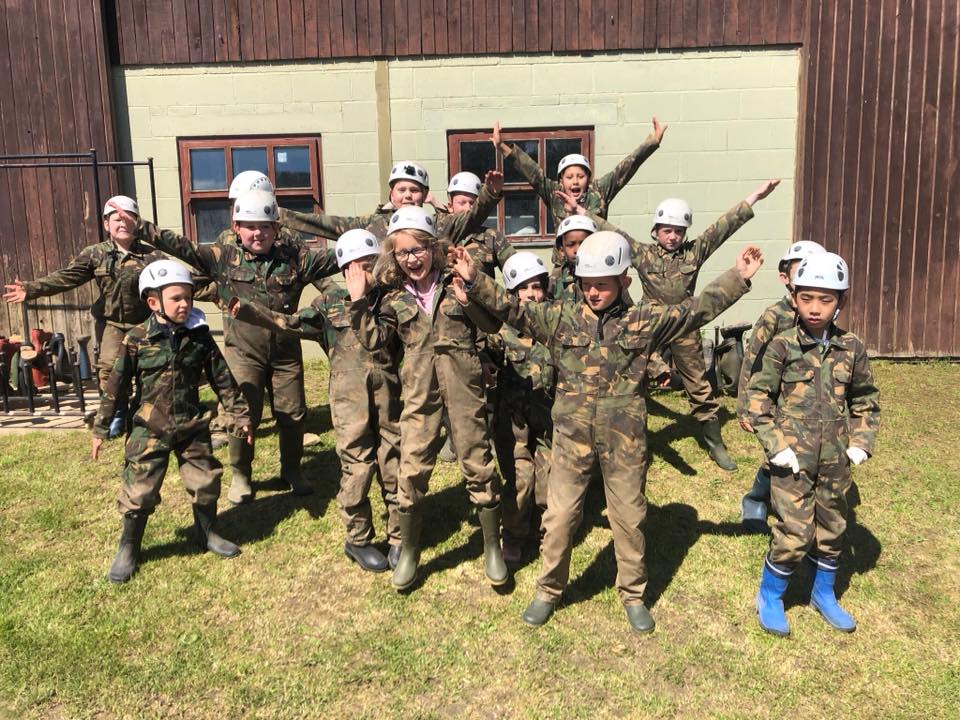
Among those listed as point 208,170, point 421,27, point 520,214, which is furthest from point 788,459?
point 208,170

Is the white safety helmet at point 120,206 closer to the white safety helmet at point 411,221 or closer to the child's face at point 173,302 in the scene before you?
the child's face at point 173,302

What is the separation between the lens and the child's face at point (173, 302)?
15.4 feet

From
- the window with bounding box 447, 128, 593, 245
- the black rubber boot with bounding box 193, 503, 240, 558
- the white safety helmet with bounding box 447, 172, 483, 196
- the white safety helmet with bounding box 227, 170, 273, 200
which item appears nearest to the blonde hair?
the black rubber boot with bounding box 193, 503, 240, 558

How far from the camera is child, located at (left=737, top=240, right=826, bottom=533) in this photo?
4.40m

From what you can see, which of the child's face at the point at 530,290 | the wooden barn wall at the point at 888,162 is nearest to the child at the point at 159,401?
the child's face at the point at 530,290

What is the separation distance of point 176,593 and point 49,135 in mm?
7995

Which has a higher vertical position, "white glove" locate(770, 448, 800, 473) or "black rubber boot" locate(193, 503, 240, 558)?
"white glove" locate(770, 448, 800, 473)

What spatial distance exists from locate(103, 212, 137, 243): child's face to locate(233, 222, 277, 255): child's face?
1380 millimetres

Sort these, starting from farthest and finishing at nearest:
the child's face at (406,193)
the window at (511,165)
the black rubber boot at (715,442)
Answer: the window at (511,165) → the black rubber boot at (715,442) → the child's face at (406,193)

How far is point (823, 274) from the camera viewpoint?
4016mm

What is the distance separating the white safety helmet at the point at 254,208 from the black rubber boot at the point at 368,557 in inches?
99.2

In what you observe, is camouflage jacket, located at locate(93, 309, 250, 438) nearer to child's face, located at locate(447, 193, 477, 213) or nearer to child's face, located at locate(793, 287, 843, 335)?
child's face, located at locate(447, 193, 477, 213)

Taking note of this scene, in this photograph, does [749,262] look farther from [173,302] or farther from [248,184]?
[248,184]

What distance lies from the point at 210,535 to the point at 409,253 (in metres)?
2.49
